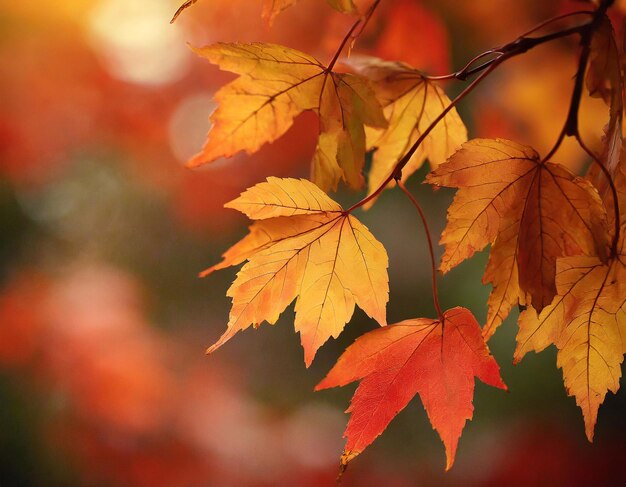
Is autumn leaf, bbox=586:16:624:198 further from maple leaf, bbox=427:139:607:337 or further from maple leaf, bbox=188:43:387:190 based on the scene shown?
maple leaf, bbox=188:43:387:190

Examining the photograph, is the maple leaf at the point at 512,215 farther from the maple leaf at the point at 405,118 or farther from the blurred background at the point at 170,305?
the blurred background at the point at 170,305

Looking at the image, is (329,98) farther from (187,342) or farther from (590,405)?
(187,342)

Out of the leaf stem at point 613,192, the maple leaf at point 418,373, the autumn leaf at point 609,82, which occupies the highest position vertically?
Result: the autumn leaf at point 609,82

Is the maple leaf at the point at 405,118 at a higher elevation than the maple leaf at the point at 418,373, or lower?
higher

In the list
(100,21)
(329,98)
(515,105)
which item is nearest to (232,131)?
(329,98)

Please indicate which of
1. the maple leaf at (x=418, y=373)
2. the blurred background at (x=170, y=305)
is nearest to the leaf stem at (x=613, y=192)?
the maple leaf at (x=418, y=373)

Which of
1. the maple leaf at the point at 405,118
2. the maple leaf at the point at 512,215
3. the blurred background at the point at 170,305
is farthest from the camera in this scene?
the blurred background at the point at 170,305

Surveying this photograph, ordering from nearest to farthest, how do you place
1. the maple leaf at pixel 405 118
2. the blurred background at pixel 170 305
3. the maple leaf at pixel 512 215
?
the maple leaf at pixel 512 215
the maple leaf at pixel 405 118
the blurred background at pixel 170 305

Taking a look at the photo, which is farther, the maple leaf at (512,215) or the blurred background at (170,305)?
the blurred background at (170,305)
